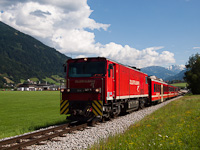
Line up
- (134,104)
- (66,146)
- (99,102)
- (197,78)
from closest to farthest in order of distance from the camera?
(66,146) → (99,102) → (134,104) → (197,78)

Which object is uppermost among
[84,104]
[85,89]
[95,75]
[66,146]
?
[95,75]

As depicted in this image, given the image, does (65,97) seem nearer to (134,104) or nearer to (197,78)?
(134,104)

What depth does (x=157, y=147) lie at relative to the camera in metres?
6.52

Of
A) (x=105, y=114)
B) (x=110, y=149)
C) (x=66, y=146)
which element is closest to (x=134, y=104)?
(x=105, y=114)

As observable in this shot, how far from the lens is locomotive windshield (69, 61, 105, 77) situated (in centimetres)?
1366

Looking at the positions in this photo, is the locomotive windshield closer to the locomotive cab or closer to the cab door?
the locomotive cab

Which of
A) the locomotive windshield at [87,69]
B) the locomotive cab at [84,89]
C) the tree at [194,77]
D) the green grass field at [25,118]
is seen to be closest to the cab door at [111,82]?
the locomotive cab at [84,89]

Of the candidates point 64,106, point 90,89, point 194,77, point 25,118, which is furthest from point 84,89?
point 194,77

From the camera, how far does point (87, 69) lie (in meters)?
13.9

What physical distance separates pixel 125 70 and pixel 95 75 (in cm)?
428

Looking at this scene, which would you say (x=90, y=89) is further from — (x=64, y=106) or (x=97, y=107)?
(x=64, y=106)

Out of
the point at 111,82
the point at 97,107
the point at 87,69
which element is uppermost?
the point at 87,69

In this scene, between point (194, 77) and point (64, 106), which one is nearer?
point (64, 106)

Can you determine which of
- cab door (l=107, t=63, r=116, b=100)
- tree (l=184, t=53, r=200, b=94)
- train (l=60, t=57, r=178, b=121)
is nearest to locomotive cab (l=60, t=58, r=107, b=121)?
train (l=60, t=57, r=178, b=121)
